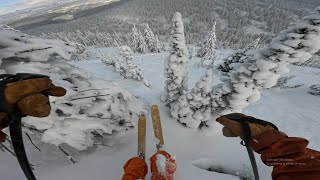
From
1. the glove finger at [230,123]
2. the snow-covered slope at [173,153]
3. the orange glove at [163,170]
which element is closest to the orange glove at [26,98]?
the orange glove at [163,170]

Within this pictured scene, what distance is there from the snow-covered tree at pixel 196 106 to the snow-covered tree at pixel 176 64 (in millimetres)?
696

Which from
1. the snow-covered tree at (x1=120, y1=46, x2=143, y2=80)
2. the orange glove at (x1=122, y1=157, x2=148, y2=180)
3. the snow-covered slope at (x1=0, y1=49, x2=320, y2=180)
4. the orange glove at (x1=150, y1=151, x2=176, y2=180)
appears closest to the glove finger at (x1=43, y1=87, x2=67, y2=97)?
the orange glove at (x1=122, y1=157, x2=148, y2=180)

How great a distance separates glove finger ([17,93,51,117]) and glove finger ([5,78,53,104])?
0.17 feet

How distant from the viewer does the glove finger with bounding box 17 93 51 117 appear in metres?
2.46

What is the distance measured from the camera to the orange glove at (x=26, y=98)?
Result: 238 cm

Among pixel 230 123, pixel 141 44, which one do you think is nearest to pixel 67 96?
pixel 230 123

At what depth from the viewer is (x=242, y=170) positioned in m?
5.09

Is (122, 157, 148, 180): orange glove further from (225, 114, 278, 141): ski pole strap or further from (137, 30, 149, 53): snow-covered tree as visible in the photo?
(137, 30, 149, 53): snow-covered tree

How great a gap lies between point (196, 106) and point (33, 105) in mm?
4295

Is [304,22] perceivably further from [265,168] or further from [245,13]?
[245,13]

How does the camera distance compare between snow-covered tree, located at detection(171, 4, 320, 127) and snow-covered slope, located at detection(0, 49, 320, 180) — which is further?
snow-covered slope, located at detection(0, 49, 320, 180)

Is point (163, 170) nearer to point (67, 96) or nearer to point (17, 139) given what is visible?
point (17, 139)

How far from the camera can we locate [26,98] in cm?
247

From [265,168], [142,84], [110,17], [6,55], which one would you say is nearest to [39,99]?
[6,55]
